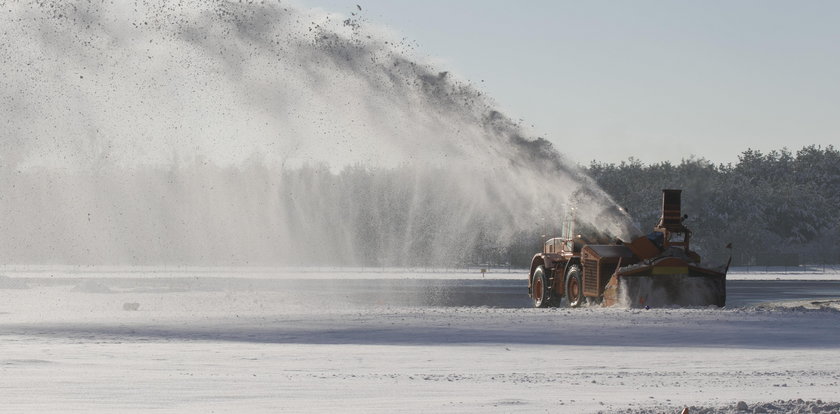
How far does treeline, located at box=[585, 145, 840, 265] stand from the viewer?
11941 centimetres

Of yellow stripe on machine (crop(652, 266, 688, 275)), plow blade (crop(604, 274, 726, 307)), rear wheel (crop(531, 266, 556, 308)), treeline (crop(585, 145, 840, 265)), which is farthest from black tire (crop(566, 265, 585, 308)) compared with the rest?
treeline (crop(585, 145, 840, 265))

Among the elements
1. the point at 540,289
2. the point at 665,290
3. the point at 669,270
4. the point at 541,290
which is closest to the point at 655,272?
the point at 669,270

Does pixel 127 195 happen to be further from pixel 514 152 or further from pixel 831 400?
pixel 831 400

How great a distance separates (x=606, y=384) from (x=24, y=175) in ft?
447

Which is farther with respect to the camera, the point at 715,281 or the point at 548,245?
the point at 548,245

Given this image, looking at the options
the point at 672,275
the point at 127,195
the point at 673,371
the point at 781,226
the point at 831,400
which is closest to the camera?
the point at 831,400

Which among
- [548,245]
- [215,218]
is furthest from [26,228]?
[548,245]

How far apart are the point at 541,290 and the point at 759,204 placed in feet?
329

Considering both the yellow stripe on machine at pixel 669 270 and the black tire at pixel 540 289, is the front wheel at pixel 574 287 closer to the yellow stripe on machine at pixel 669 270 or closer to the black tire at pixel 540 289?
the black tire at pixel 540 289

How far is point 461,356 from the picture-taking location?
21.3 meters

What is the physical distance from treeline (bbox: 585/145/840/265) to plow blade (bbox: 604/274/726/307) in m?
76.4

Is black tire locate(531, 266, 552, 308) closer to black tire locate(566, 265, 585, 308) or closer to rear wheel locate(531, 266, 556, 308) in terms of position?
rear wheel locate(531, 266, 556, 308)

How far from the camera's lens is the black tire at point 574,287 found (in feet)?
111

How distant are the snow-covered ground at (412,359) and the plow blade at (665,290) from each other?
31.5 inches
